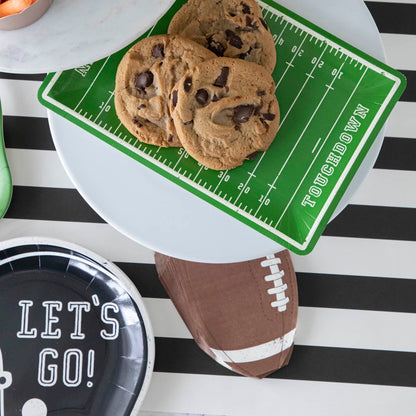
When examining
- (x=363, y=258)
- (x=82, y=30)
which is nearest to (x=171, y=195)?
(x=82, y=30)

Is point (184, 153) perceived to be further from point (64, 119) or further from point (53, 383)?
point (53, 383)

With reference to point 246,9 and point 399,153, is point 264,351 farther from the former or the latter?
point 246,9

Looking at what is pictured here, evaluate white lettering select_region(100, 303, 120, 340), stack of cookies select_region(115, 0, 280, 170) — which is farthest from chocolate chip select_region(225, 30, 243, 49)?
white lettering select_region(100, 303, 120, 340)

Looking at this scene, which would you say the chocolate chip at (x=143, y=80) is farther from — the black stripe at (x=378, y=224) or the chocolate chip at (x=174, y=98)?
the black stripe at (x=378, y=224)

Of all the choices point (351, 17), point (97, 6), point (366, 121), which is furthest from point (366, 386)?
point (97, 6)

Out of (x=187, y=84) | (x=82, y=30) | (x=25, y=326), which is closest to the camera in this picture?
(x=82, y=30)

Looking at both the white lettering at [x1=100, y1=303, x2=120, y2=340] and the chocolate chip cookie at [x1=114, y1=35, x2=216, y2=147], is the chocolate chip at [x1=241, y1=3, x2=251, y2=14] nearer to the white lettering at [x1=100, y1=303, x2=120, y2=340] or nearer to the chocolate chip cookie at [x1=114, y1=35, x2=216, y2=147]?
the chocolate chip cookie at [x1=114, y1=35, x2=216, y2=147]

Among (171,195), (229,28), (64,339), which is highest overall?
(229,28)
